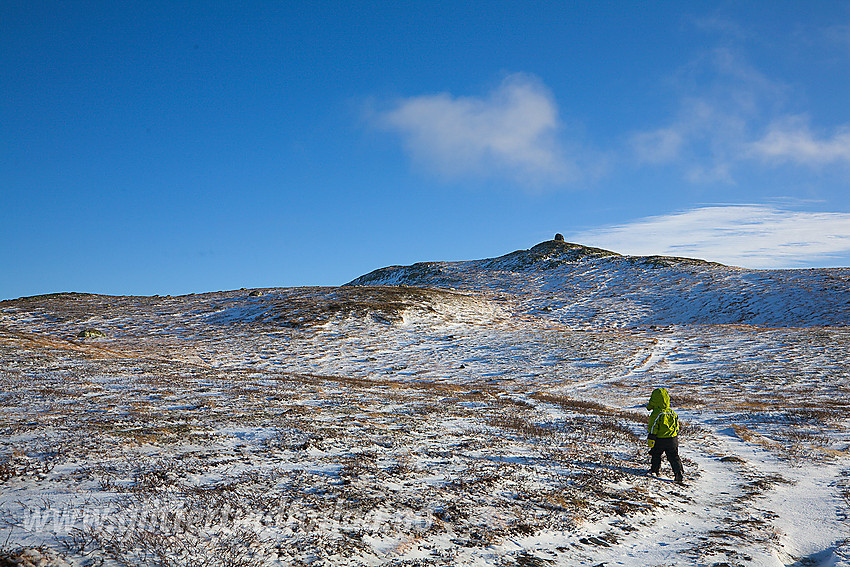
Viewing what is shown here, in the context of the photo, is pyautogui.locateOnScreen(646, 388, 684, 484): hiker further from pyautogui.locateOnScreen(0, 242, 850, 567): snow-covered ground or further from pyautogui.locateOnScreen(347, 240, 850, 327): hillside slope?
pyautogui.locateOnScreen(347, 240, 850, 327): hillside slope

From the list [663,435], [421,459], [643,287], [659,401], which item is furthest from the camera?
[643,287]

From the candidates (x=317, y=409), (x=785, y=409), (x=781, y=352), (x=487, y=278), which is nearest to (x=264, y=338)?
(x=317, y=409)

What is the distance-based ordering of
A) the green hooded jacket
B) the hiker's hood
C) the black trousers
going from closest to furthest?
the black trousers, the green hooded jacket, the hiker's hood

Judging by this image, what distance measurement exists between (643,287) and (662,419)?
6833cm

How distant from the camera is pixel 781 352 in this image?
36.2 m

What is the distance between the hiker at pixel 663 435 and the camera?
1115cm

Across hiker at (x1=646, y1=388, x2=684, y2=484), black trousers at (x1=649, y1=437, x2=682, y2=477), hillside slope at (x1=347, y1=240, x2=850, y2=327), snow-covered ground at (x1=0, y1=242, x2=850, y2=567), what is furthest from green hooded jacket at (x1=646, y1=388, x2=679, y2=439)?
hillside slope at (x1=347, y1=240, x2=850, y2=327)

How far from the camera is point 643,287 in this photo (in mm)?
73875

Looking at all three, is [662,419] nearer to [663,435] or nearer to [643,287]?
[663,435]

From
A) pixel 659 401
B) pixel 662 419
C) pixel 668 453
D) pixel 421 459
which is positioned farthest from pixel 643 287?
pixel 421 459

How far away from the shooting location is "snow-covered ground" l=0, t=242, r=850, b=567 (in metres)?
6.71

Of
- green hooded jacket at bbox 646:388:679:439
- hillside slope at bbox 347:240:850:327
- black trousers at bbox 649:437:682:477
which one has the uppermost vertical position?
hillside slope at bbox 347:240:850:327

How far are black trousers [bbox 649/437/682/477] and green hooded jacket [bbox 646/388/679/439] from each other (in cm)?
13

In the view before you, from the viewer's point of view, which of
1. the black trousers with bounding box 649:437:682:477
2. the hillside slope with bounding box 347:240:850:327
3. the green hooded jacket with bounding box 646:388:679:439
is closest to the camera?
the black trousers with bounding box 649:437:682:477
